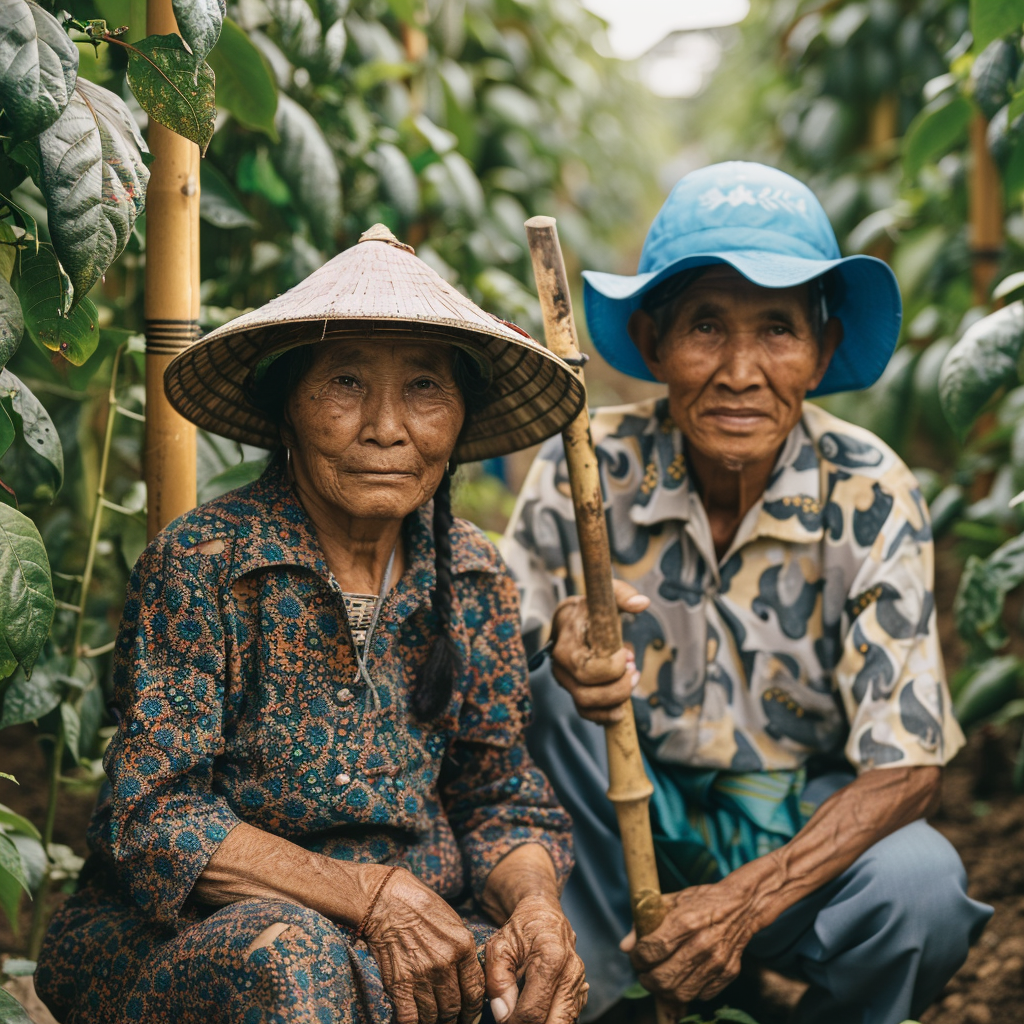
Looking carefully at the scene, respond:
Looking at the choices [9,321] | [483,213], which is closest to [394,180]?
[483,213]

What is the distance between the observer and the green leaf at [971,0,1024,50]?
6.58 ft

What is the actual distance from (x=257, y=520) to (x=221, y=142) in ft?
3.91

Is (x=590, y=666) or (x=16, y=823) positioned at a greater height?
(x=590, y=666)

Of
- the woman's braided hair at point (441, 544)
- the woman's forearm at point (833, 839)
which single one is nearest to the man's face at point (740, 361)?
the woman's braided hair at point (441, 544)

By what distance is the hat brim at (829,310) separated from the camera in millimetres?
2051

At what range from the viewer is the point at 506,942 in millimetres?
1627

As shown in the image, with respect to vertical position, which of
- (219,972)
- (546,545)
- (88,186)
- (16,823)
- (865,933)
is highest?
(88,186)

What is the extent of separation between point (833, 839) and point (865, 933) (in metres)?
0.16

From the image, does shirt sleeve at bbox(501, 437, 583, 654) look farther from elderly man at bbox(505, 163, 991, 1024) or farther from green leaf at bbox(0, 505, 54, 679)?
green leaf at bbox(0, 505, 54, 679)

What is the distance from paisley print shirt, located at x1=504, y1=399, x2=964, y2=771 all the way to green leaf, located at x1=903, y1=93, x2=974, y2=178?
34.8 inches

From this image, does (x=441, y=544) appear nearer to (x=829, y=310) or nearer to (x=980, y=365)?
(x=829, y=310)

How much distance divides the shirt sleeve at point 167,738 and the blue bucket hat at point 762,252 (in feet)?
3.21

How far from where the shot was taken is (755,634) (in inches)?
87.8

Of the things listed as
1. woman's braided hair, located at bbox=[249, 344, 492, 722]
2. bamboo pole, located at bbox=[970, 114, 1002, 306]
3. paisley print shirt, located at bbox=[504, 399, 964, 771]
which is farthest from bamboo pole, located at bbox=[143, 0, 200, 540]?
bamboo pole, located at bbox=[970, 114, 1002, 306]
